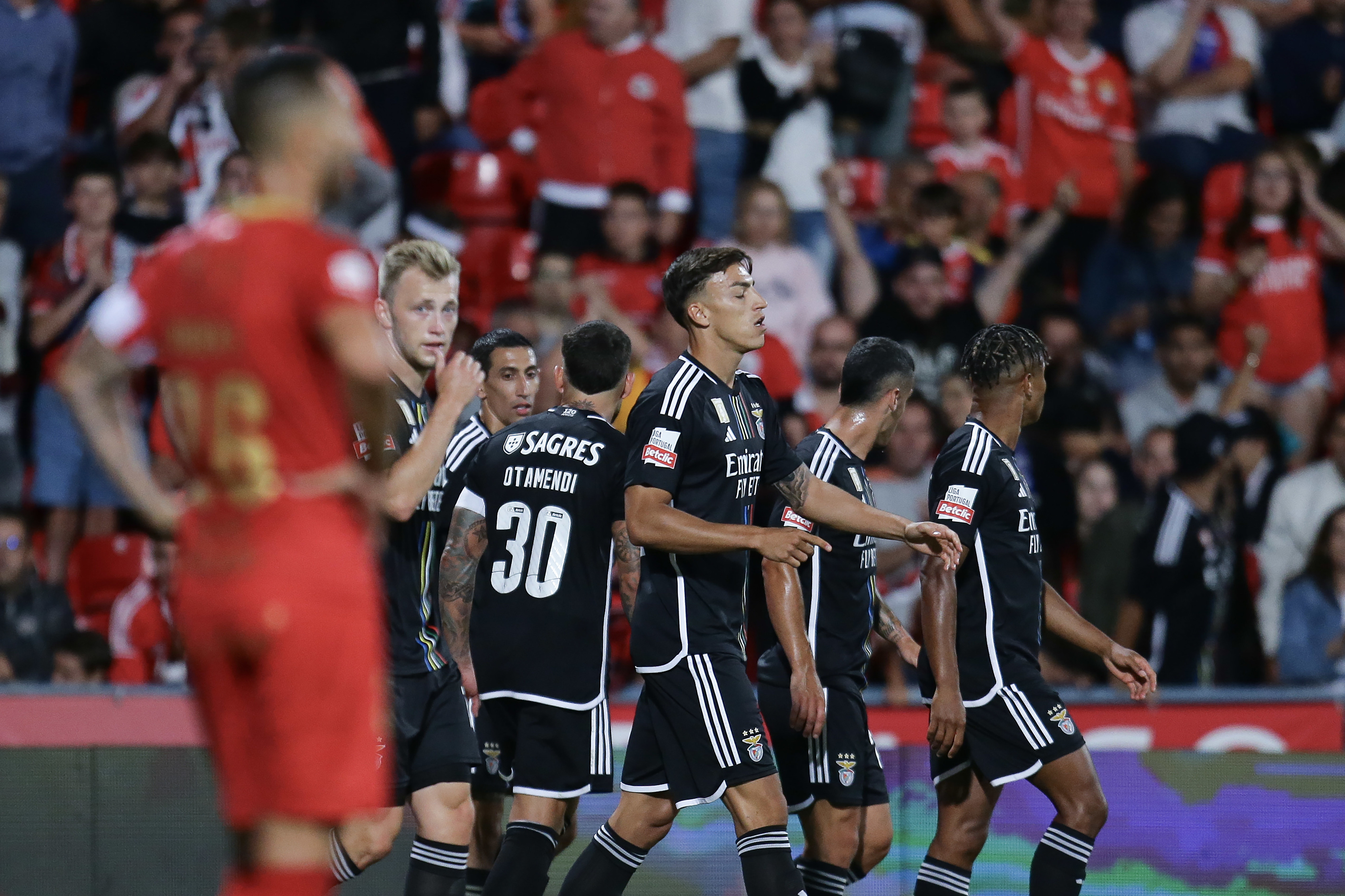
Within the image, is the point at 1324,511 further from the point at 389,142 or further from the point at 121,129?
the point at 121,129

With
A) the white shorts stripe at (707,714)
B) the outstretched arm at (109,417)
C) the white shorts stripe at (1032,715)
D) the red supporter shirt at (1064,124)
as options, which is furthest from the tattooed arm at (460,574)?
the red supporter shirt at (1064,124)

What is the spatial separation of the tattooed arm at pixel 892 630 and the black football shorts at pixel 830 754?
0.38 metres

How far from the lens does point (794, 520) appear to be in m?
6.21

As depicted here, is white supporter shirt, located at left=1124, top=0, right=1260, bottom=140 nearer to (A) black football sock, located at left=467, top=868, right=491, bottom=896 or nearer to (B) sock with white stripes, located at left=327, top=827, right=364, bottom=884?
(A) black football sock, located at left=467, top=868, right=491, bottom=896

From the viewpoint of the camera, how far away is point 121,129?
1142 cm

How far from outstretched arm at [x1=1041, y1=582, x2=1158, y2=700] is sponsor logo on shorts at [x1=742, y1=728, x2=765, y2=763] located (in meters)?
1.48

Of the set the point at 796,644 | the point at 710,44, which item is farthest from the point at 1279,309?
the point at 796,644

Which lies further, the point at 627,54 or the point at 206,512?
the point at 627,54

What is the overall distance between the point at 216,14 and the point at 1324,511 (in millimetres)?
8338

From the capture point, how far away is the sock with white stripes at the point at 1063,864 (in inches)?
241

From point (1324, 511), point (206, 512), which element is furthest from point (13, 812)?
point (1324, 511)

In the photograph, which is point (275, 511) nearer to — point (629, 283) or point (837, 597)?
point (837, 597)

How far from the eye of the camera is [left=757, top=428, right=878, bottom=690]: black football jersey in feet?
21.7

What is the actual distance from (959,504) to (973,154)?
21.8 ft
